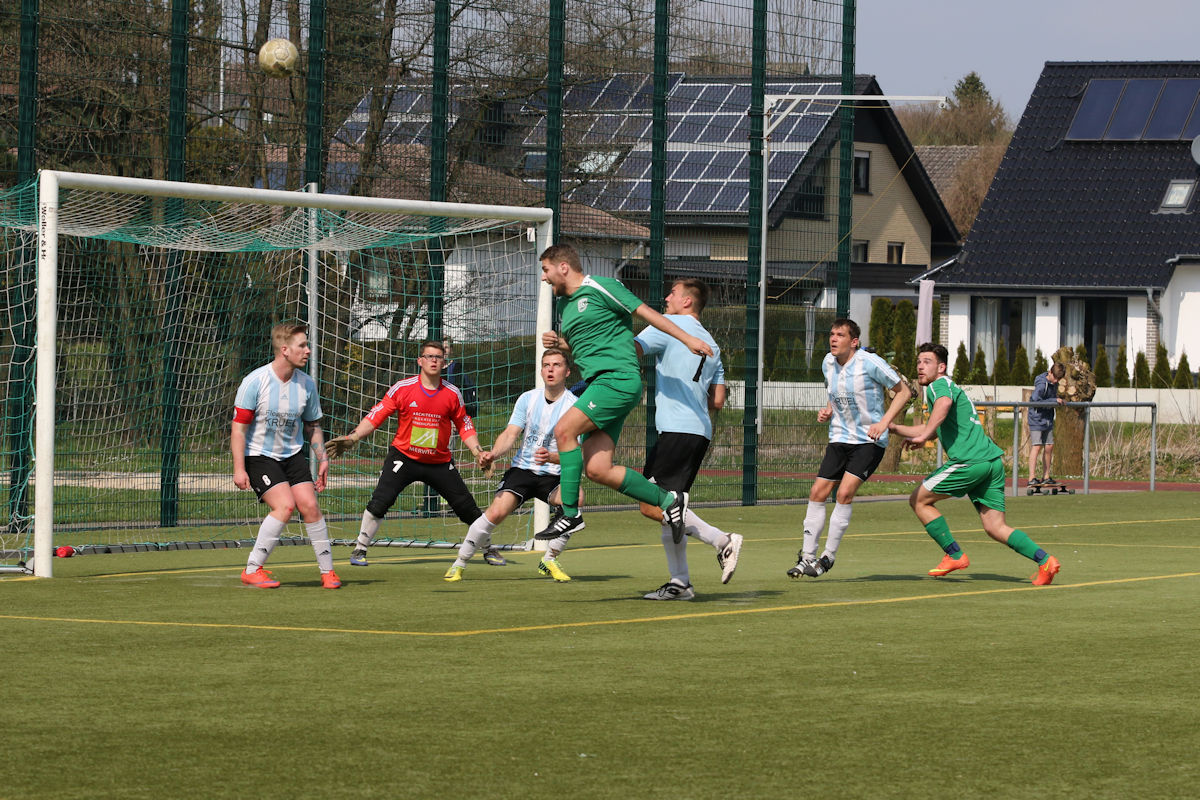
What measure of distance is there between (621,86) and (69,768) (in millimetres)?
14660

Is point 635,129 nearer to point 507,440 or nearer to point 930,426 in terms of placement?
point 507,440

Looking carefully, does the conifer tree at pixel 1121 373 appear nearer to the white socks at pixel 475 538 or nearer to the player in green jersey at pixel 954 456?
the player in green jersey at pixel 954 456

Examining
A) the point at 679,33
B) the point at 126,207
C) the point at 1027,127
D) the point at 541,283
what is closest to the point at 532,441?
the point at 541,283

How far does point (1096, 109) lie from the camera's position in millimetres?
45094

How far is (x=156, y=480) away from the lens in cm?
1586

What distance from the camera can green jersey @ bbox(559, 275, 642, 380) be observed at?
9914mm

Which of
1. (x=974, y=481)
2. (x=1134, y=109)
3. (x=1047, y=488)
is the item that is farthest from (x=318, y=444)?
(x=1134, y=109)

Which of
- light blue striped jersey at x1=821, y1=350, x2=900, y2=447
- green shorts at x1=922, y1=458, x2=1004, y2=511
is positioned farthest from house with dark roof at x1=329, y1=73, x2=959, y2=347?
green shorts at x1=922, y1=458, x2=1004, y2=511

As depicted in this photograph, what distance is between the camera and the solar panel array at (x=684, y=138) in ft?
62.0

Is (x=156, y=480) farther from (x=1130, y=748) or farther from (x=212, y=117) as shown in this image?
(x=1130, y=748)

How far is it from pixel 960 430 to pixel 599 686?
550cm

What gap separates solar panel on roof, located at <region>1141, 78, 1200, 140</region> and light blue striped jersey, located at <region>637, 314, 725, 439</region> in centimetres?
3625

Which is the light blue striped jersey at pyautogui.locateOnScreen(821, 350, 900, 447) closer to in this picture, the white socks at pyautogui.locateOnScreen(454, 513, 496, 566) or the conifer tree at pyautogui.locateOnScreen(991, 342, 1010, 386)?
the white socks at pyautogui.locateOnScreen(454, 513, 496, 566)

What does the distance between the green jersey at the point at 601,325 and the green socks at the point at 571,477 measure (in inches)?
19.0
